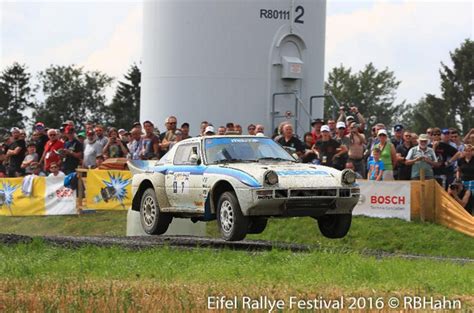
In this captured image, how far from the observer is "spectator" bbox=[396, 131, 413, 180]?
2234 cm

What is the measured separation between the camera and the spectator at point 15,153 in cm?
2845

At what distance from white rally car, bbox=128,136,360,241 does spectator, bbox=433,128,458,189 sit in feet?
15.1

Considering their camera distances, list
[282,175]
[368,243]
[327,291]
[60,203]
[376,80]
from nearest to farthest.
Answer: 1. [327,291]
2. [282,175]
3. [368,243]
4. [60,203]
5. [376,80]

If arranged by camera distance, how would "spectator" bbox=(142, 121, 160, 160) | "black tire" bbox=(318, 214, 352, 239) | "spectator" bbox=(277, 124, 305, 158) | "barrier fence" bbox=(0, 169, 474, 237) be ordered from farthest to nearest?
"spectator" bbox=(142, 121, 160, 160) < "spectator" bbox=(277, 124, 305, 158) < "barrier fence" bbox=(0, 169, 474, 237) < "black tire" bbox=(318, 214, 352, 239)

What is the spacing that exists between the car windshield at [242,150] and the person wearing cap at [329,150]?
4.05 metres

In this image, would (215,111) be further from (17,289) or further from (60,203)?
(17,289)

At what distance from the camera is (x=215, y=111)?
29.4 m

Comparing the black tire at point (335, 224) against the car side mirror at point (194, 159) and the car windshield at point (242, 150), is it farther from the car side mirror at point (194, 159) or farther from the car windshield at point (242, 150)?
the car side mirror at point (194, 159)

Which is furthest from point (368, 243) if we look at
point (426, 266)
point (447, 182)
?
point (426, 266)

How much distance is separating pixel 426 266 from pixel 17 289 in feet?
18.0

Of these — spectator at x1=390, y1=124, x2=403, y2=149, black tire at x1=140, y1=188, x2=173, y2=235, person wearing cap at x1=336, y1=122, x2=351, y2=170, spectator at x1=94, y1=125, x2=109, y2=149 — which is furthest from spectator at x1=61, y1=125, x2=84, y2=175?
spectator at x1=390, y1=124, x2=403, y2=149

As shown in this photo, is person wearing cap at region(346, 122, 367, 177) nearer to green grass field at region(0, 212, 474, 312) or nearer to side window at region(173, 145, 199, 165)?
side window at region(173, 145, 199, 165)

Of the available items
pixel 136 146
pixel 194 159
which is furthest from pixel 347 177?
pixel 136 146

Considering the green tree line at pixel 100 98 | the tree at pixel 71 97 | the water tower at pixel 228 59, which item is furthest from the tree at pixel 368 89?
the water tower at pixel 228 59
